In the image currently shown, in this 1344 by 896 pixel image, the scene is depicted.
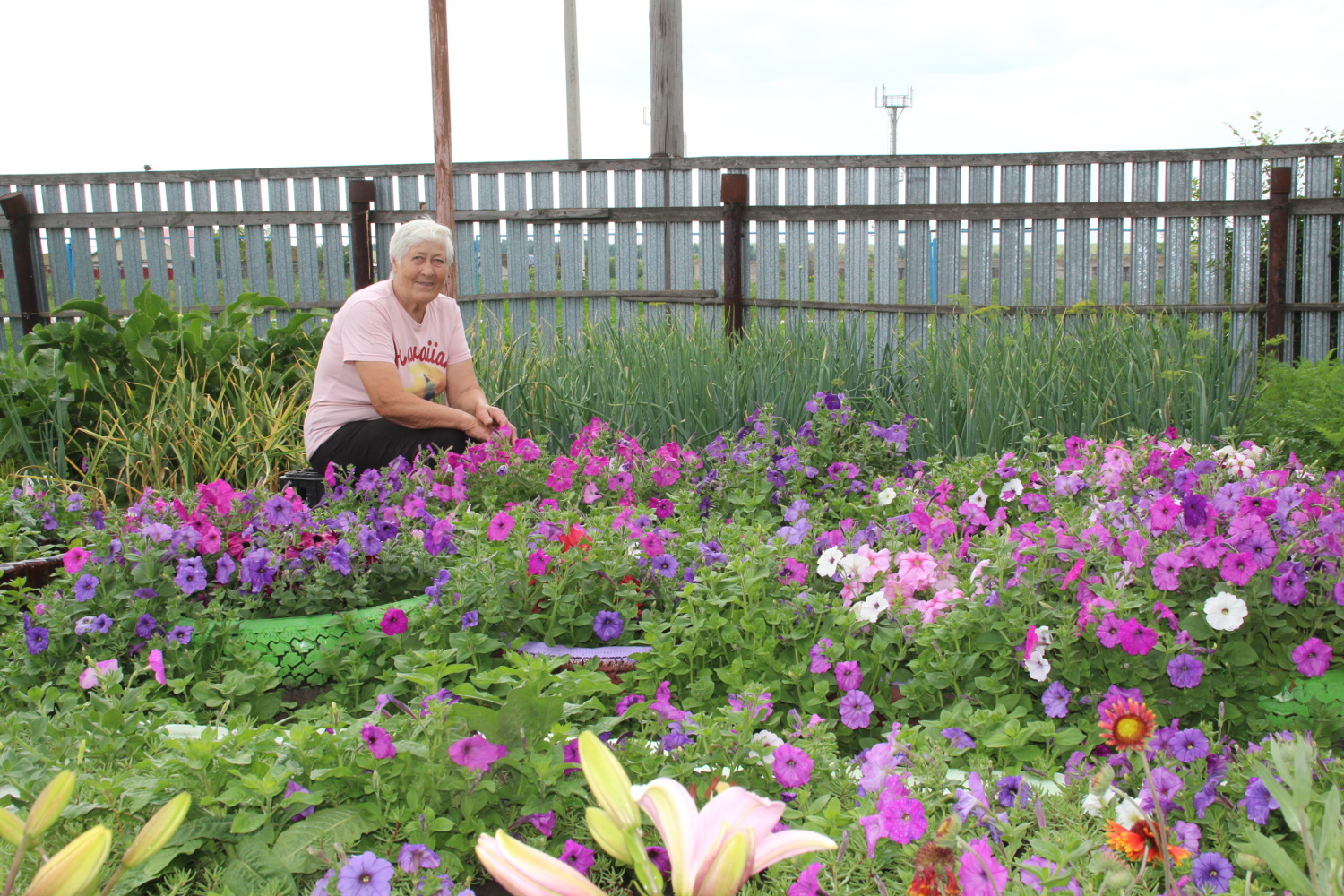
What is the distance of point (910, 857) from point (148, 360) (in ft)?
15.3

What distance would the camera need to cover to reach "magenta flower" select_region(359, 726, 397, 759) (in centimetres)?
133

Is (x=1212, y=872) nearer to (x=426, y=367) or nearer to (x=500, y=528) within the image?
(x=500, y=528)

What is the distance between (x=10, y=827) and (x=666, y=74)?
347 inches

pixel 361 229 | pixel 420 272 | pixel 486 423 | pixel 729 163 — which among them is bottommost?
pixel 486 423

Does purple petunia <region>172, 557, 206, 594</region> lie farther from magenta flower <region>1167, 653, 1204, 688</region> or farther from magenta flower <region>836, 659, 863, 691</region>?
magenta flower <region>1167, 653, 1204, 688</region>

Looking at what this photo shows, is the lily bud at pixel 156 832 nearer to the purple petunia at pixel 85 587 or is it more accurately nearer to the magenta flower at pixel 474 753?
the magenta flower at pixel 474 753

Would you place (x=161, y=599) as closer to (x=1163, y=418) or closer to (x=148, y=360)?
(x=148, y=360)

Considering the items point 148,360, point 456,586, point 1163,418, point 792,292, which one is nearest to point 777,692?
point 456,586

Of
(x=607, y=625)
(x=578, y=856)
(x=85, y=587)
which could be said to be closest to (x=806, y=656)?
(x=607, y=625)

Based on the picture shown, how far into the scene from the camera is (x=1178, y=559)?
5.96ft

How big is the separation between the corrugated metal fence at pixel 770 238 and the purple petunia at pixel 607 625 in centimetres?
342

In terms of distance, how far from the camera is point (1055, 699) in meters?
1.73

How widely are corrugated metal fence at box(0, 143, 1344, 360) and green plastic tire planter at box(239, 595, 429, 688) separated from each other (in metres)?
3.29

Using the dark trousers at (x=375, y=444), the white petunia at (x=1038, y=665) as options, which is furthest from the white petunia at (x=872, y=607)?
the dark trousers at (x=375, y=444)
